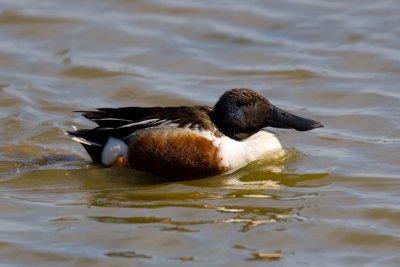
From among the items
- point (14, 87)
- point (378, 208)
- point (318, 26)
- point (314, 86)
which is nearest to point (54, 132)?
point (14, 87)

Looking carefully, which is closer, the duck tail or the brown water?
the brown water

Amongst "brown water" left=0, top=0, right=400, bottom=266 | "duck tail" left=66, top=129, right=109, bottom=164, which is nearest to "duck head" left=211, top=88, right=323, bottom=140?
"brown water" left=0, top=0, right=400, bottom=266

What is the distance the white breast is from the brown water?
0.14m

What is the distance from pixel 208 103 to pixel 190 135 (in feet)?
7.38

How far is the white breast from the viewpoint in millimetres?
7773

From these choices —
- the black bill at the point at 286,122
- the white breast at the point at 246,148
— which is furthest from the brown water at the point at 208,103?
the black bill at the point at 286,122

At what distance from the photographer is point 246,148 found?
7957mm

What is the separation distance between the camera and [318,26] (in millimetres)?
12094

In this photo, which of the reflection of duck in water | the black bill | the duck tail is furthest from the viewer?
the duck tail

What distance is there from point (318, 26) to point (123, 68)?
2.54 metres

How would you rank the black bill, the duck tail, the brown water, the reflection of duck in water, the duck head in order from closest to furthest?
the brown water, the reflection of duck in water, the duck head, the black bill, the duck tail

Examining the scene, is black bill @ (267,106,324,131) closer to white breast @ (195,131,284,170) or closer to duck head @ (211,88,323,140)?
duck head @ (211,88,323,140)

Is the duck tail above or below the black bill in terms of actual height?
below

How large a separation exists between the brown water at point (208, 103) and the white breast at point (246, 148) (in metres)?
0.14
